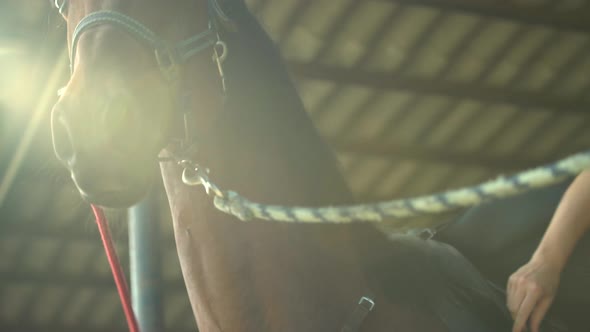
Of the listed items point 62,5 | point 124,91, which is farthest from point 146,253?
point 124,91

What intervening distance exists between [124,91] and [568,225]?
867mm

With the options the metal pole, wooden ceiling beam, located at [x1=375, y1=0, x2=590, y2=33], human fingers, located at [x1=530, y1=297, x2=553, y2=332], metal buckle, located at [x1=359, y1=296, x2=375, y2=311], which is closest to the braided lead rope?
metal buckle, located at [x1=359, y1=296, x2=375, y2=311]

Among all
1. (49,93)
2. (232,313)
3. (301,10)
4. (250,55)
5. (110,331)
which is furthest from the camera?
(110,331)

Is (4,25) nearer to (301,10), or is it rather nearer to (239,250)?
(301,10)

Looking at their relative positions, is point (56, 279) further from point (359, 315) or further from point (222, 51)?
point (359, 315)

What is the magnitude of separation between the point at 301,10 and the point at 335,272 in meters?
4.48

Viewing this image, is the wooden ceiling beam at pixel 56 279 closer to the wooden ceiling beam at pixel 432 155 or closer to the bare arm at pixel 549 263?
the wooden ceiling beam at pixel 432 155

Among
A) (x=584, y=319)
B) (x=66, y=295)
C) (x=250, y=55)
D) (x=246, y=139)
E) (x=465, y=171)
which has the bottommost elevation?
(x=66, y=295)

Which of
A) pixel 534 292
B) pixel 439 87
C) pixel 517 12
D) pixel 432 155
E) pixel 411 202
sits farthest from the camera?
pixel 432 155

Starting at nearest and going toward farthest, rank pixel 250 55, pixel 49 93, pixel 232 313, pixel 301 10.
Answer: pixel 232 313
pixel 250 55
pixel 49 93
pixel 301 10

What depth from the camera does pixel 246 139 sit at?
1546mm

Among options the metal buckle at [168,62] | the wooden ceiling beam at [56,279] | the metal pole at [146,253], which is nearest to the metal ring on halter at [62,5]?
the metal buckle at [168,62]

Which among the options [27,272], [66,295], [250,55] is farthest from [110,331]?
[250,55]

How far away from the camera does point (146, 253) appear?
386cm
